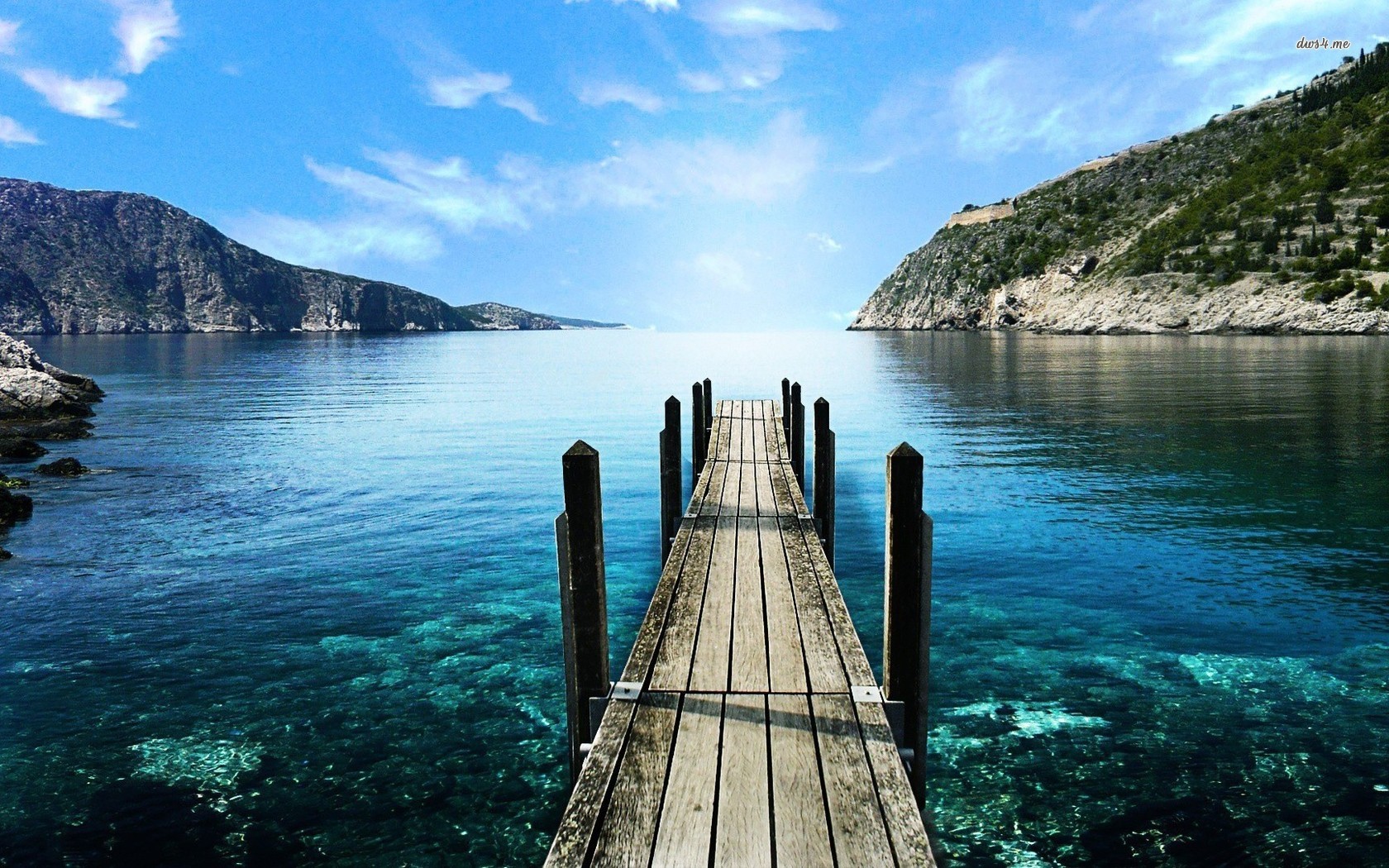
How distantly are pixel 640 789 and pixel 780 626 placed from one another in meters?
2.78

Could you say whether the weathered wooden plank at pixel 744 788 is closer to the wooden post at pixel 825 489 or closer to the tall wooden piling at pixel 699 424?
the wooden post at pixel 825 489

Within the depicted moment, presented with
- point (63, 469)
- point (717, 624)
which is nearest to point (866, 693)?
point (717, 624)

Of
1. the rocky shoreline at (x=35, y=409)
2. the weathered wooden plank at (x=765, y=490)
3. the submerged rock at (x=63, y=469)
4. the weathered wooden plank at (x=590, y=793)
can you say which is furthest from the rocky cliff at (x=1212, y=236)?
the rocky shoreline at (x=35, y=409)

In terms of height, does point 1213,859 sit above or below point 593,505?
below

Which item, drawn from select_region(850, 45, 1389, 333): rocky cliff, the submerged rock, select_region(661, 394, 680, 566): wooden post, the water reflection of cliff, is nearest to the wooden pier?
select_region(661, 394, 680, 566): wooden post

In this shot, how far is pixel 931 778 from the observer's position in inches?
280

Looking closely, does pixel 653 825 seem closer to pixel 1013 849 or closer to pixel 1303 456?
pixel 1013 849

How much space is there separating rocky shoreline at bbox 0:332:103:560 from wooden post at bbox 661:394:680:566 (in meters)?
17.6

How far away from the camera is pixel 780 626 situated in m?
7.06

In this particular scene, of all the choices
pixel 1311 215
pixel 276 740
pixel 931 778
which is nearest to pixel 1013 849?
pixel 931 778

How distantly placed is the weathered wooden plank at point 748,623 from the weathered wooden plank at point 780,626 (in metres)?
0.06

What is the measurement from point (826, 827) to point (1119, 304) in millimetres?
132341

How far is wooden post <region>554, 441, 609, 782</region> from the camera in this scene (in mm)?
6082

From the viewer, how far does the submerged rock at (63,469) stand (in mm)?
21477
